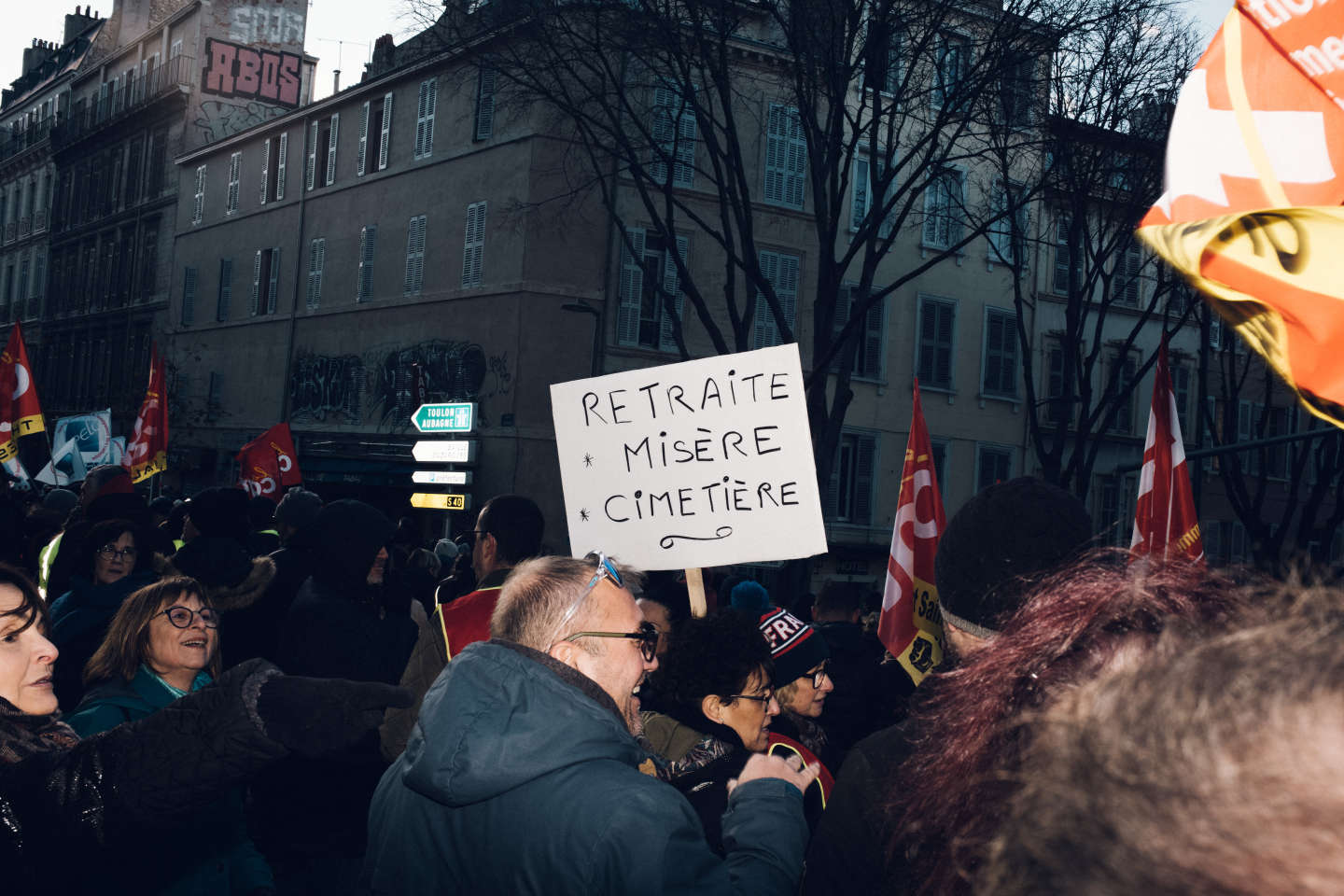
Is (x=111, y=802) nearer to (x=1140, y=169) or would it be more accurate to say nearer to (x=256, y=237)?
(x=1140, y=169)

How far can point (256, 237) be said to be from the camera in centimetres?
3209

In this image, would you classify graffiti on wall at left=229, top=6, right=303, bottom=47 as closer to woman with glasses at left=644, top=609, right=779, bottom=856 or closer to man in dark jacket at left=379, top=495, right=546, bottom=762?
man in dark jacket at left=379, top=495, right=546, bottom=762

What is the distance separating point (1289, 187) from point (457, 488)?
21327mm

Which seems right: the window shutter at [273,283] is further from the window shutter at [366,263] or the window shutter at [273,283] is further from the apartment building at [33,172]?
the apartment building at [33,172]

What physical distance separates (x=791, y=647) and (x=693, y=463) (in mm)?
701

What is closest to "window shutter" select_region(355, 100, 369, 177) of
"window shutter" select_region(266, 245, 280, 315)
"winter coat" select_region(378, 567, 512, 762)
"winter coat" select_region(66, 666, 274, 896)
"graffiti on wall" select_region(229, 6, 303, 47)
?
"window shutter" select_region(266, 245, 280, 315)

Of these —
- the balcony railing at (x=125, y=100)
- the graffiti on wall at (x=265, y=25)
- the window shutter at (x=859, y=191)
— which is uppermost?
the graffiti on wall at (x=265, y=25)

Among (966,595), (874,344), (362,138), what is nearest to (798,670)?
(966,595)

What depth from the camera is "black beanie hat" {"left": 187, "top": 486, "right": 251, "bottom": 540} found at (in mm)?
5785

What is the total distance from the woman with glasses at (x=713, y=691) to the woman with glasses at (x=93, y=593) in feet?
7.43

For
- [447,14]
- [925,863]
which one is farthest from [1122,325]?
[925,863]

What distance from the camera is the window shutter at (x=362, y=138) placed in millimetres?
28438

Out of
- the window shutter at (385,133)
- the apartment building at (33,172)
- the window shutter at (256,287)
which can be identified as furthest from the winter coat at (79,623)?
the apartment building at (33,172)

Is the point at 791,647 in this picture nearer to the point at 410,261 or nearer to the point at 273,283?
the point at 410,261
